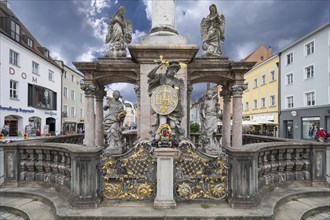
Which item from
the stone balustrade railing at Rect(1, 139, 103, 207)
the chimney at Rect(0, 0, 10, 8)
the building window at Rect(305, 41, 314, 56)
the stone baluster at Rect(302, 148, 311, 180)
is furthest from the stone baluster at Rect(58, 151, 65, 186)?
the chimney at Rect(0, 0, 10, 8)

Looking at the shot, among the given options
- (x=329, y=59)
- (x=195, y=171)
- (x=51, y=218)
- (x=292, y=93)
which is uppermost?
(x=329, y=59)

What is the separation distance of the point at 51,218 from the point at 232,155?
3.53 m

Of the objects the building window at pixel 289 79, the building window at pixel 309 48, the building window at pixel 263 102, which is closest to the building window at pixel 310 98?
the building window at pixel 289 79

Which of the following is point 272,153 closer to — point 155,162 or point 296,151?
point 296,151

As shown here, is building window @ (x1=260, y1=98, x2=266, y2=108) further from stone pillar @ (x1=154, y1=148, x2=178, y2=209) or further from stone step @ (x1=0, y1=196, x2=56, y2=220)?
stone step @ (x1=0, y1=196, x2=56, y2=220)

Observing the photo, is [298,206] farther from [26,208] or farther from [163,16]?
[163,16]

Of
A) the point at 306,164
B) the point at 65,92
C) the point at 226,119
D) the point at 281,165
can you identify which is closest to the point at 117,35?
the point at 226,119

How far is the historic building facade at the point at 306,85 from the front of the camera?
22.8 metres

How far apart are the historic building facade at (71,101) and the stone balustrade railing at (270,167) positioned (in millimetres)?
36729

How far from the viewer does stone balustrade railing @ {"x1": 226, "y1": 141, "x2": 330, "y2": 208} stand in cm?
423

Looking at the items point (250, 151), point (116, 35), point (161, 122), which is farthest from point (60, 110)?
point (250, 151)

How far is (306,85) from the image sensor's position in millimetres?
25766

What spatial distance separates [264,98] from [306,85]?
30.4 ft

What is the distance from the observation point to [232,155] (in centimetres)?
433
